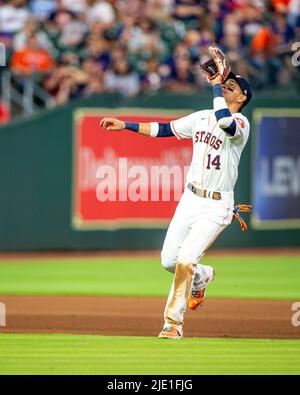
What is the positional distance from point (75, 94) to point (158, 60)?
175cm

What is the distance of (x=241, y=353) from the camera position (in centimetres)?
825

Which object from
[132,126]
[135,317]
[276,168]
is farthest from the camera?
[276,168]

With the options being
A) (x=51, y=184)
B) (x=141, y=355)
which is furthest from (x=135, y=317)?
(x=51, y=184)

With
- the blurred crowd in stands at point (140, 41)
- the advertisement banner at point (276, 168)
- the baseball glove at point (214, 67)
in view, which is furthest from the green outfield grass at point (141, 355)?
the advertisement banner at point (276, 168)

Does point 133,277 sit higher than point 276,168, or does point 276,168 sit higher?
point 276,168

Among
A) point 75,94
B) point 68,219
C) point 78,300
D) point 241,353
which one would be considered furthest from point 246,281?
point 241,353

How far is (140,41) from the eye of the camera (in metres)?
19.4

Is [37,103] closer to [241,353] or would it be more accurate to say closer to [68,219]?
[68,219]

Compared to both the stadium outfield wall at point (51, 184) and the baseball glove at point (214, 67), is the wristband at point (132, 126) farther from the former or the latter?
the stadium outfield wall at point (51, 184)

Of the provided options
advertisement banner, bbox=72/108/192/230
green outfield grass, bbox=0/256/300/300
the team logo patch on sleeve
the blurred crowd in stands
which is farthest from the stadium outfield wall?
the team logo patch on sleeve

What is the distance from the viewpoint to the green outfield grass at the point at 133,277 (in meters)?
13.6

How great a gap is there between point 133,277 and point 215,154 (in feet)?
20.9

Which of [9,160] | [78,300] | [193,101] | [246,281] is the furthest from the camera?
[193,101]

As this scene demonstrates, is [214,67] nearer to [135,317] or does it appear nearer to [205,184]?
[205,184]
